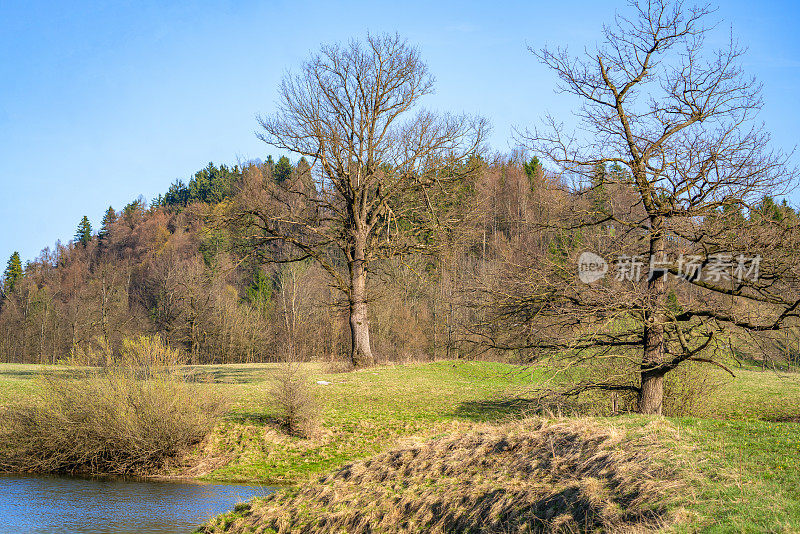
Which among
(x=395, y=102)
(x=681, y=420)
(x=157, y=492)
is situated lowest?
(x=157, y=492)

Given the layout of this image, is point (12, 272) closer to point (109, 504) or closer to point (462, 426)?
point (109, 504)

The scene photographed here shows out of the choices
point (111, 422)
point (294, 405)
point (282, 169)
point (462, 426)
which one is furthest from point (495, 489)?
point (282, 169)

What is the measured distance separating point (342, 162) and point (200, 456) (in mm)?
13771

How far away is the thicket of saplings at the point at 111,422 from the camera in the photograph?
14273 millimetres

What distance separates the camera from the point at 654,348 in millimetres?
12125

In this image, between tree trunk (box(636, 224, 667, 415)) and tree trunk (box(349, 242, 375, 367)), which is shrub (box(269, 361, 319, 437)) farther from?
tree trunk (box(349, 242, 375, 367))

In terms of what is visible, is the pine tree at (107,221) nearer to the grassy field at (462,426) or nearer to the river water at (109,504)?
the grassy field at (462,426)

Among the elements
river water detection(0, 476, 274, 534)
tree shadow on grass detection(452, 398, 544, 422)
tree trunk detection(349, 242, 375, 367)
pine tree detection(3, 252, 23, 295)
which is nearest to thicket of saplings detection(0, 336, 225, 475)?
river water detection(0, 476, 274, 534)

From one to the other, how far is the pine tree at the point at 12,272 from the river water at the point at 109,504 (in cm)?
5888

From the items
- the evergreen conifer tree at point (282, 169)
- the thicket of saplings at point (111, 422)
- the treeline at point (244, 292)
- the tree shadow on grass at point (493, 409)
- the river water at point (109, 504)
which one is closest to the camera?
the river water at point (109, 504)

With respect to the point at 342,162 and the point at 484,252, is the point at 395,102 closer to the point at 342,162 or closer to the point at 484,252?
the point at 342,162

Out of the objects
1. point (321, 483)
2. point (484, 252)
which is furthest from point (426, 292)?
point (321, 483)

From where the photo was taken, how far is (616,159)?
39.6 feet

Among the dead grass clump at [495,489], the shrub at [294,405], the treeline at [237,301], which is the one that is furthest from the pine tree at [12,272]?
the dead grass clump at [495,489]
